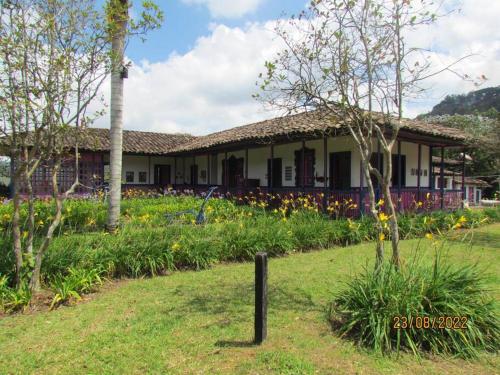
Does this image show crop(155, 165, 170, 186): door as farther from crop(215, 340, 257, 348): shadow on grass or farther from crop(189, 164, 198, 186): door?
crop(215, 340, 257, 348): shadow on grass

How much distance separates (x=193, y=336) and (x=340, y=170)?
36.5 feet

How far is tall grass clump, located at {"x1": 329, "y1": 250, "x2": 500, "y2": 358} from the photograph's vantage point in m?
3.50

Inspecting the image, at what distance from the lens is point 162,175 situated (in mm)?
24109

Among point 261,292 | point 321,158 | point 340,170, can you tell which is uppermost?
point 321,158

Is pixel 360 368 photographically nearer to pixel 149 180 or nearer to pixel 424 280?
pixel 424 280

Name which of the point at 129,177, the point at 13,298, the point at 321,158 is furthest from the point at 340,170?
the point at 129,177

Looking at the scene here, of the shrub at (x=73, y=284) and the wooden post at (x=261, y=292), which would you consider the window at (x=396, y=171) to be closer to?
the shrub at (x=73, y=284)

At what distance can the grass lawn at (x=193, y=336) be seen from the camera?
3209mm

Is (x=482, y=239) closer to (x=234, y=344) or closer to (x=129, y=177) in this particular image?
(x=234, y=344)

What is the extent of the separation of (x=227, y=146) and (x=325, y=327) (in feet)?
43.9

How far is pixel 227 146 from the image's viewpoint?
16.9m

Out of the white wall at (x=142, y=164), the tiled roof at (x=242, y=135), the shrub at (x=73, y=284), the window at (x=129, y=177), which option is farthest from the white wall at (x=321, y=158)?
the shrub at (x=73, y=284)

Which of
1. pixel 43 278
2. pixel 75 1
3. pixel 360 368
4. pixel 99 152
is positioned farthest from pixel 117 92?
pixel 99 152

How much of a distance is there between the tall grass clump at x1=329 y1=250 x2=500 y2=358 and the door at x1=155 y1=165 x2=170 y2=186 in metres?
20.9
